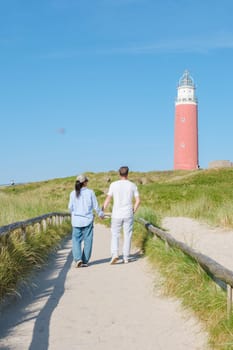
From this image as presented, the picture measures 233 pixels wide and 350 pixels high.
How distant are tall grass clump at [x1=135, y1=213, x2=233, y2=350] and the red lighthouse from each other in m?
67.6

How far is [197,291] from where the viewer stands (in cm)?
692

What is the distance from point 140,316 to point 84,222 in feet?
15.1

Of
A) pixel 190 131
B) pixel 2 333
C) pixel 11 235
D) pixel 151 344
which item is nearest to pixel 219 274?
pixel 151 344

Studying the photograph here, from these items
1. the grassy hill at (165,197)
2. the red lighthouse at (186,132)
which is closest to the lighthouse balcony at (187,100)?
the red lighthouse at (186,132)

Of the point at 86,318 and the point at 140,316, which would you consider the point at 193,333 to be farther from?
the point at 86,318

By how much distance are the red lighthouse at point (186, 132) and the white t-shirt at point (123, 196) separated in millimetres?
66907

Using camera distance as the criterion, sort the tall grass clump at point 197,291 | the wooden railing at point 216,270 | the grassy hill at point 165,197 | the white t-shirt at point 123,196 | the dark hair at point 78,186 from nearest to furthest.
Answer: the tall grass clump at point 197,291, the wooden railing at point 216,270, the white t-shirt at point 123,196, the dark hair at point 78,186, the grassy hill at point 165,197

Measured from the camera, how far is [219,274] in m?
6.05

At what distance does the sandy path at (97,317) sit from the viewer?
5.71m

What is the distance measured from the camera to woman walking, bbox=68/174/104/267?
11.2 m

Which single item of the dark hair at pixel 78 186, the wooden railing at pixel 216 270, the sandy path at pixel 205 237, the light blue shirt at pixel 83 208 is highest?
the dark hair at pixel 78 186

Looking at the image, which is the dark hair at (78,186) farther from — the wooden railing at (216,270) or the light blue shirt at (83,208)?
the wooden railing at (216,270)

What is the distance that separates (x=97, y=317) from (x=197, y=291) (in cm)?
135

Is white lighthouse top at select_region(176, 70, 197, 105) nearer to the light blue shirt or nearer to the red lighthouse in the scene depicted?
the red lighthouse
